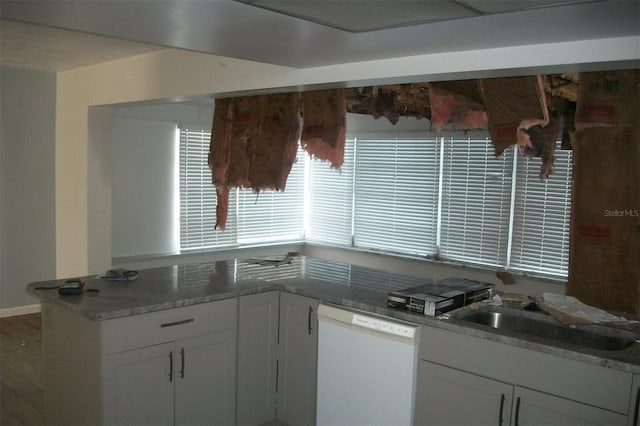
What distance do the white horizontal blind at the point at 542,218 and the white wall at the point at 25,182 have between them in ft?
15.9

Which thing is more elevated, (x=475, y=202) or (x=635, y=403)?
(x=475, y=202)

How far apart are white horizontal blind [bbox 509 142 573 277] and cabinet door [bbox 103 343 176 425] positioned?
3766 mm

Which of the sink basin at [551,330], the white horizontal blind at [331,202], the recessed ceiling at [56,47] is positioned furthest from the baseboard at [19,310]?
the sink basin at [551,330]

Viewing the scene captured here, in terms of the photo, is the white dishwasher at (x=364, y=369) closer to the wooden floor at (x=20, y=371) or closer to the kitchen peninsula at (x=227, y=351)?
the kitchen peninsula at (x=227, y=351)

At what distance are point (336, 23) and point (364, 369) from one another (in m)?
1.77

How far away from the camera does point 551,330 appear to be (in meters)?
2.72

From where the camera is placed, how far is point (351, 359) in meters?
2.90

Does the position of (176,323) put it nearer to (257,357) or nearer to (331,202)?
(257,357)

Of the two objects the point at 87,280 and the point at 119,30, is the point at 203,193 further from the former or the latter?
the point at 119,30

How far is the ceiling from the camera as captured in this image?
1.79m

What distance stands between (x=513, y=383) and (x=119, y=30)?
2293 millimetres

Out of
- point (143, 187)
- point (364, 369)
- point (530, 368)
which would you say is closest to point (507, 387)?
point (530, 368)

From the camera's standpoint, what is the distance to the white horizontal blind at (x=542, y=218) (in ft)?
16.6

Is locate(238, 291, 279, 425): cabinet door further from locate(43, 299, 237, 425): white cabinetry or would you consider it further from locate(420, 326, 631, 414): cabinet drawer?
locate(420, 326, 631, 414): cabinet drawer
